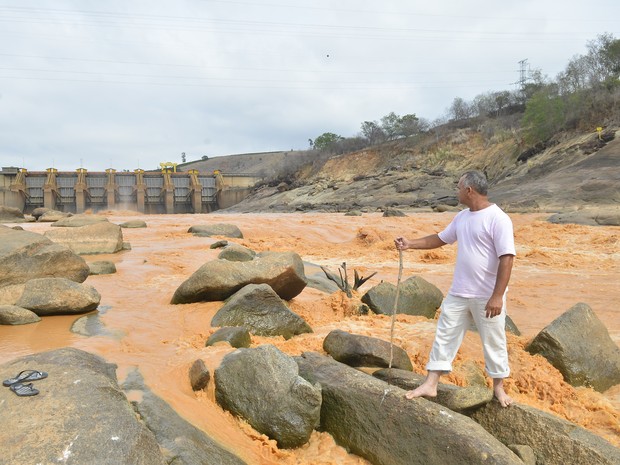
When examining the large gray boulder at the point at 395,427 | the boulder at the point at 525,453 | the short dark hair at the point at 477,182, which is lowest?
the boulder at the point at 525,453

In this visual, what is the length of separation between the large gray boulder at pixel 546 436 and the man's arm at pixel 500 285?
778mm

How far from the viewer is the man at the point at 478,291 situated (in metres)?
3.42

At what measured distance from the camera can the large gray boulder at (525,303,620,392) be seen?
4906mm

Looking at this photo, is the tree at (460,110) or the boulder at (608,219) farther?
the tree at (460,110)

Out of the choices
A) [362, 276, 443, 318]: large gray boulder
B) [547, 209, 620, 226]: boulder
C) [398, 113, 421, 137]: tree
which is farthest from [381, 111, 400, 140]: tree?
[362, 276, 443, 318]: large gray boulder

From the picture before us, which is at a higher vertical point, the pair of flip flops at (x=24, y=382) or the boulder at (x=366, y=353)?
the pair of flip flops at (x=24, y=382)

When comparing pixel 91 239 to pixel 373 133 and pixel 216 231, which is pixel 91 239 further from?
pixel 373 133

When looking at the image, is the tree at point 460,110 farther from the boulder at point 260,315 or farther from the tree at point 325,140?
the boulder at point 260,315

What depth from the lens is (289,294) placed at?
24.4 ft

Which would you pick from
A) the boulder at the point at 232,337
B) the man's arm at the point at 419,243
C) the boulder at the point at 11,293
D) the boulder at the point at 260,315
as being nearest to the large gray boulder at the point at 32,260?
the boulder at the point at 11,293

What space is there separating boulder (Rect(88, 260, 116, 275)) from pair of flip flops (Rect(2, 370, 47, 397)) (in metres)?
5.95

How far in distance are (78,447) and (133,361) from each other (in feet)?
6.84

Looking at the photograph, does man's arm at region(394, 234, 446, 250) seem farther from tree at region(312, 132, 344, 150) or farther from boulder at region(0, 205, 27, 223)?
tree at region(312, 132, 344, 150)

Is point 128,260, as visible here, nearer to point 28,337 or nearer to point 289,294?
point 289,294
